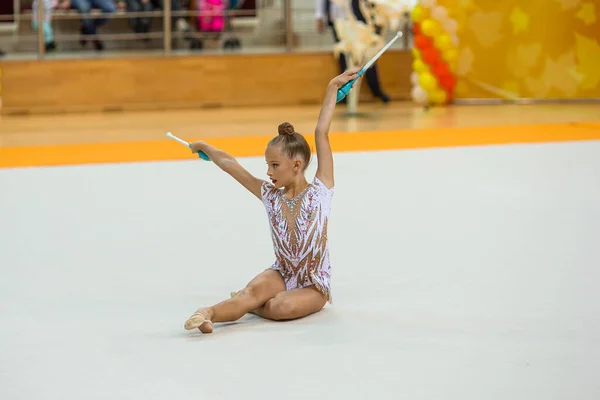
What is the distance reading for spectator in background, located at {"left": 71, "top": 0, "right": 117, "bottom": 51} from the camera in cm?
970

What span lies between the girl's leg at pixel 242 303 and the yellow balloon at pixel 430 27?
21.5ft

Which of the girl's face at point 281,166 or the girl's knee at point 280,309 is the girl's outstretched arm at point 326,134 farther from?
the girl's knee at point 280,309

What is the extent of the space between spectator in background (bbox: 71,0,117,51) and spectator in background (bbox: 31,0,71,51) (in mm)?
108

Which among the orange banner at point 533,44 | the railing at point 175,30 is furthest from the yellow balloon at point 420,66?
the railing at point 175,30

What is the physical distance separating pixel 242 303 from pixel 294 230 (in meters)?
0.31

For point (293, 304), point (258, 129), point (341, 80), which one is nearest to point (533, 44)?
point (258, 129)

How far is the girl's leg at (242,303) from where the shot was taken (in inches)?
123

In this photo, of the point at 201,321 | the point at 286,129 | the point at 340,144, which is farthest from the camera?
the point at 340,144

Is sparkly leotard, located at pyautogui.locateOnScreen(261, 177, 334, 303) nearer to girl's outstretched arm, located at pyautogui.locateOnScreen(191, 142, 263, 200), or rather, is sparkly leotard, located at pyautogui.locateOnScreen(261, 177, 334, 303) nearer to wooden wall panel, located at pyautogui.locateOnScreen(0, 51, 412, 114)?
girl's outstretched arm, located at pyautogui.locateOnScreen(191, 142, 263, 200)

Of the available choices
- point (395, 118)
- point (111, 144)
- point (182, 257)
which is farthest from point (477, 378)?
point (395, 118)

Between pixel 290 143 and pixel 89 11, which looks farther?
pixel 89 11

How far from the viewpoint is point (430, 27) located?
9.59m

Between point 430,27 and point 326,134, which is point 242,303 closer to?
point 326,134

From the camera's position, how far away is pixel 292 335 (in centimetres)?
313
